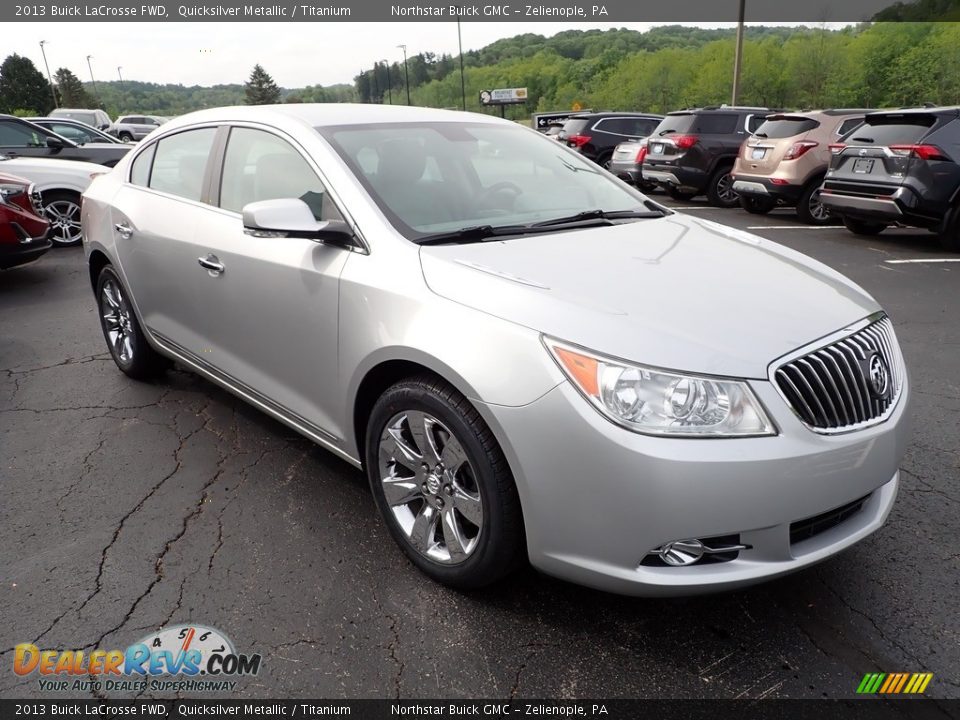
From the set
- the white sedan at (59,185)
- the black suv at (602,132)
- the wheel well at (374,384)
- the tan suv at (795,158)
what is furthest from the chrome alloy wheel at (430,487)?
the black suv at (602,132)

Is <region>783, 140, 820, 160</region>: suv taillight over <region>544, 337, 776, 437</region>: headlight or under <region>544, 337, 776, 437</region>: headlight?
under

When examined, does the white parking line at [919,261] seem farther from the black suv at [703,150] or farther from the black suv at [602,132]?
the black suv at [602,132]

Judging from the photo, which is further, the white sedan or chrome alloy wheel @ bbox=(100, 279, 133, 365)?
the white sedan

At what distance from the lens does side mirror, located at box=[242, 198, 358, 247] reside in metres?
2.67

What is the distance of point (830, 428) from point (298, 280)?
78.1 inches

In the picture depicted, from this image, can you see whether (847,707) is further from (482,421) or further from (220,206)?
(220,206)

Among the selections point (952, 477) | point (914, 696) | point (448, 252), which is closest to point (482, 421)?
point (448, 252)

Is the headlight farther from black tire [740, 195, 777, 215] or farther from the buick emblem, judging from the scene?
black tire [740, 195, 777, 215]

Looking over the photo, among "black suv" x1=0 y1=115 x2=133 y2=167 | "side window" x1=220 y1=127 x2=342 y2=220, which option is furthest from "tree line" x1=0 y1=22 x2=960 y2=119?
"side window" x1=220 y1=127 x2=342 y2=220

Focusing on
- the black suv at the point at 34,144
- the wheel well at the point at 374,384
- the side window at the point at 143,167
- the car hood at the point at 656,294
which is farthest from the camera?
the black suv at the point at 34,144

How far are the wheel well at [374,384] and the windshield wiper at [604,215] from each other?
2.86 ft

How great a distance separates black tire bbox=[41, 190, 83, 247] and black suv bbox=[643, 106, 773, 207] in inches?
377

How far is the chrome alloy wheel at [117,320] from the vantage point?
14.9ft

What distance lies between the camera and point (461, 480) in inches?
95.4
